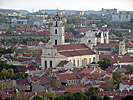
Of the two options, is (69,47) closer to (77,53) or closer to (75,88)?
(77,53)

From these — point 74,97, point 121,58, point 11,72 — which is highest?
point 74,97

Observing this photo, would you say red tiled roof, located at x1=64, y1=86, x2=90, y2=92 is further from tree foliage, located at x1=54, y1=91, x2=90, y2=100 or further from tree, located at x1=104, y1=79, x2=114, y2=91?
tree foliage, located at x1=54, y1=91, x2=90, y2=100

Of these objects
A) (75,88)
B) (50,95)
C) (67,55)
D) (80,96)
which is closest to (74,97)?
→ (80,96)

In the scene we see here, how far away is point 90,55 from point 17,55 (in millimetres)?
8590

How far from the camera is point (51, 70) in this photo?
142ft

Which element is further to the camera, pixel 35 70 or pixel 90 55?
pixel 90 55

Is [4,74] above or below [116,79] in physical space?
below

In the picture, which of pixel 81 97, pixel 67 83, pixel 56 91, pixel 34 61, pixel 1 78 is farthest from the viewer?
pixel 34 61

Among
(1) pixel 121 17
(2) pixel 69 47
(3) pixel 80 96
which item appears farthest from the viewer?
(1) pixel 121 17

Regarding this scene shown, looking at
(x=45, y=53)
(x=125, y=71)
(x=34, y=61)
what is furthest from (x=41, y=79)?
(x=34, y=61)

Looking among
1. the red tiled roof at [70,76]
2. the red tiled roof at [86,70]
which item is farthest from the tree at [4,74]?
the red tiled roof at [86,70]

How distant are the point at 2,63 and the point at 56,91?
13730 mm

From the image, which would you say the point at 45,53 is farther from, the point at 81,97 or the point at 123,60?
the point at 81,97

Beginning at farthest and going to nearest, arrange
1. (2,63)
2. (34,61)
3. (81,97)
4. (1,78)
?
1. (34,61)
2. (2,63)
3. (1,78)
4. (81,97)
